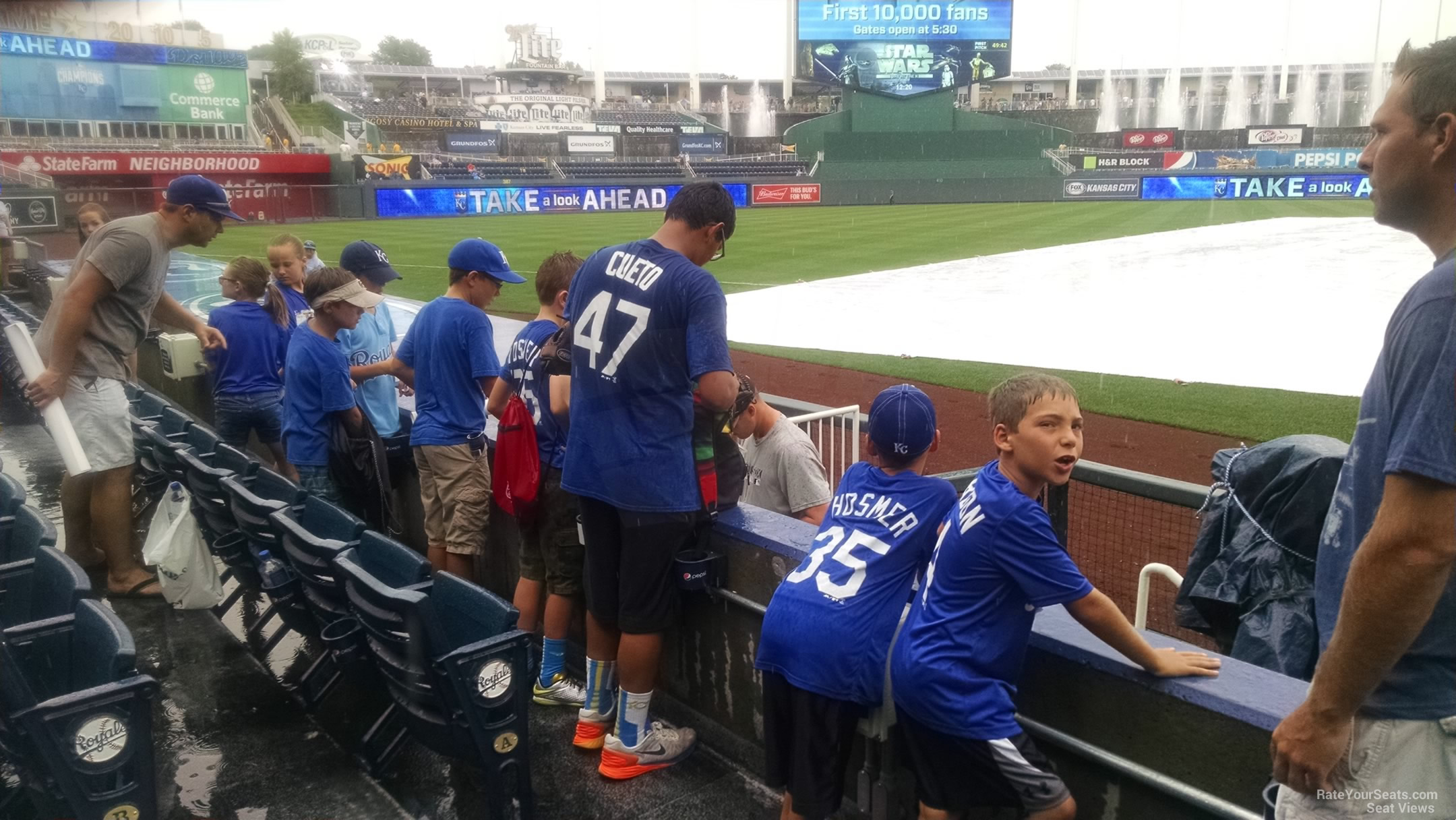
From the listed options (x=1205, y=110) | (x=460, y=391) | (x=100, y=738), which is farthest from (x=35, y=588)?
(x=1205, y=110)

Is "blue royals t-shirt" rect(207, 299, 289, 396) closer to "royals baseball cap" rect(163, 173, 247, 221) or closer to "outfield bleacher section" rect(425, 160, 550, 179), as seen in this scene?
"royals baseball cap" rect(163, 173, 247, 221)

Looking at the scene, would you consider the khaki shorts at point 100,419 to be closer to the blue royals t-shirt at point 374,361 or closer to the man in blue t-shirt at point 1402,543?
the blue royals t-shirt at point 374,361

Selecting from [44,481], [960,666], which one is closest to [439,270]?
[44,481]

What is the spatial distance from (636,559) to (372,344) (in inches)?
104

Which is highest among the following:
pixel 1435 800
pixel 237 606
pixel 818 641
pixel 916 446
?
pixel 916 446

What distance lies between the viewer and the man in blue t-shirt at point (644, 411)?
282 cm

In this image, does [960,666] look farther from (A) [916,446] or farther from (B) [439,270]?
(B) [439,270]

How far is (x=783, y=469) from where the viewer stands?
3781mm

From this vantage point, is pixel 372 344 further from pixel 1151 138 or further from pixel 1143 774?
pixel 1151 138

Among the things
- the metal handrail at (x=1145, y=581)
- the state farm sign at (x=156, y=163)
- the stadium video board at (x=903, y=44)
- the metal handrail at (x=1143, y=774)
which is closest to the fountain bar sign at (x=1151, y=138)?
the stadium video board at (x=903, y=44)

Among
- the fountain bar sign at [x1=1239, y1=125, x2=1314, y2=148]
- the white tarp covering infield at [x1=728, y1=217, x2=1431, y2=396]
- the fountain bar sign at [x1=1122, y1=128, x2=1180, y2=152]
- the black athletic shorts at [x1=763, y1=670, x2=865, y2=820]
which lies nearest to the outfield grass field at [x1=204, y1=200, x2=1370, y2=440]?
A: the white tarp covering infield at [x1=728, y1=217, x2=1431, y2=396]

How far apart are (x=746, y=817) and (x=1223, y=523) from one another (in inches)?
A: 58.8

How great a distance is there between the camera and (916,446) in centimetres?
237

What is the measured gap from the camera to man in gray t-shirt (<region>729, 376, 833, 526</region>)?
3732 millimetres
